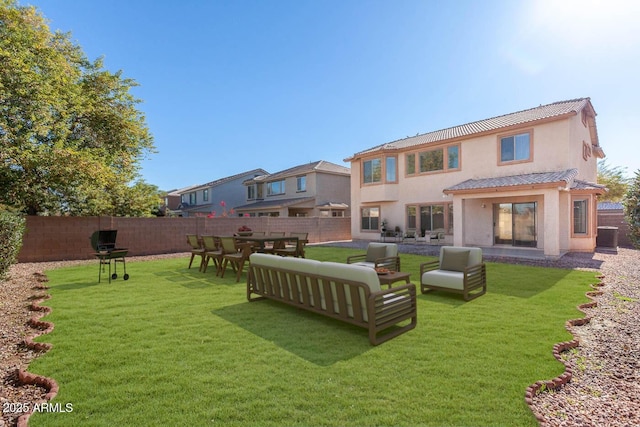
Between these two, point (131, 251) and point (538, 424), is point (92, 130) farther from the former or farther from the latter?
point (538, 424)

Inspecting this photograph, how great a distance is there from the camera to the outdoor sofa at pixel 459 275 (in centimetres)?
654

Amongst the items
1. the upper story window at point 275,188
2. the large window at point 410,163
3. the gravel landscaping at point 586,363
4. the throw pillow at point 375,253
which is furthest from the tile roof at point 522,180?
the upper story window at point 275,188

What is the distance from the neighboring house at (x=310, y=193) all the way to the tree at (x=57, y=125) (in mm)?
13372

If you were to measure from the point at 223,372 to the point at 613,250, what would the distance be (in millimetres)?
18325

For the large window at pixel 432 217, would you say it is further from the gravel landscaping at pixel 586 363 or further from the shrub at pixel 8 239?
the shrub at pixel 8 239

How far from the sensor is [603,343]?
4375 millimetres

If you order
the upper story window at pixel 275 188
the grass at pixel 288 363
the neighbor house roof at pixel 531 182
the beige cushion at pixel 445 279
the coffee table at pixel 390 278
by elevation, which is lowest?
the grass at pixel 288 363

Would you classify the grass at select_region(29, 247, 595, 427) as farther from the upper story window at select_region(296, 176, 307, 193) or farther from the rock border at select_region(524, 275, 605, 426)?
the upper story window at select_region(296, 176, 307, 193)

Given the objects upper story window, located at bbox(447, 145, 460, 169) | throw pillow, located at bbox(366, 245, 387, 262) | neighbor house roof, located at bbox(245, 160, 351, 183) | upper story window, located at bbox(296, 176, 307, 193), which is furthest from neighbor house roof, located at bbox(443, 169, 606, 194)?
upper story window, located at bbox(296, 176, 307, 193)

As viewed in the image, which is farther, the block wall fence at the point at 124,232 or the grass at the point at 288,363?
the block wall fence at the point at 124,232

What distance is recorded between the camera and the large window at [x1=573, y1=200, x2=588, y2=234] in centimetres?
1430

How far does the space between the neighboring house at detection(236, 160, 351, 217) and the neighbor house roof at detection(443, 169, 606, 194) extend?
13.5m

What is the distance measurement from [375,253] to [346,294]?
411 cm

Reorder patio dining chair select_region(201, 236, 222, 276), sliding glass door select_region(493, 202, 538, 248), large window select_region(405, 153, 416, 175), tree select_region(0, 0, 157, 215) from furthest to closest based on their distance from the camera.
→ large window select_region(405, 153, 416, 175) → sliding glass door select_region(493, 202, 538, 248) → tree select_region(0, 0, 157, 215) → patio dining chair select_region(201, 236, 222, 276)
